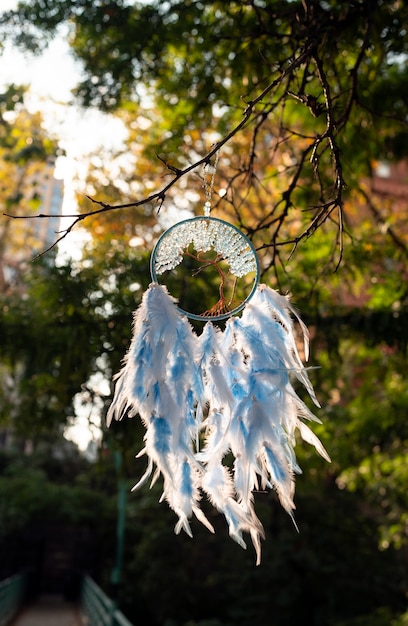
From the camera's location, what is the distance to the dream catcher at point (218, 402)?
1.36m

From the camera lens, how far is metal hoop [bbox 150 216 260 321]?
1615 mm

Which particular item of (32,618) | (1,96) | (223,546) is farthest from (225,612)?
(1,96)

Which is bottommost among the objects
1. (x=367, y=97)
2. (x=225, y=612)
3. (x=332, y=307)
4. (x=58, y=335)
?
(x=225, y=612)

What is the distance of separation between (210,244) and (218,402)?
1.33ft

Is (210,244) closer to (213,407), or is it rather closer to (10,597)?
(213,407)

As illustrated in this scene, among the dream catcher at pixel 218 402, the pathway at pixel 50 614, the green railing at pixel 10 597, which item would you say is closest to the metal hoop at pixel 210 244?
the dream catcher at pixel 218 402

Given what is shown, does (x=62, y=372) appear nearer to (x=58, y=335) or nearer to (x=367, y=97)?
(x=58, y=335)

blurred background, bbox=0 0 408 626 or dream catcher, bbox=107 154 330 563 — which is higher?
blurred background, bbox=0 0 408 626

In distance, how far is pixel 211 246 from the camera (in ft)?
5.51

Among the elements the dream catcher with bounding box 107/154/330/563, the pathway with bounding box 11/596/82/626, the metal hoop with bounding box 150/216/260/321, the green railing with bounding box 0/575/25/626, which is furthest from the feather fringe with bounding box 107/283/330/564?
the pathway with bounding box 11/596/82/626

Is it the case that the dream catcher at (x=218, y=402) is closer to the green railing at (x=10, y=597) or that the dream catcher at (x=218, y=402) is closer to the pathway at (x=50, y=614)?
the green railing at (x=10, y=597)

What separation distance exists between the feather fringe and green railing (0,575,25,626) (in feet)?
28.6

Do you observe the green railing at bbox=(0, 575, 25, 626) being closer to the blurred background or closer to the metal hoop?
the blurred background

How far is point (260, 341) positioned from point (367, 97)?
3.33 meters
